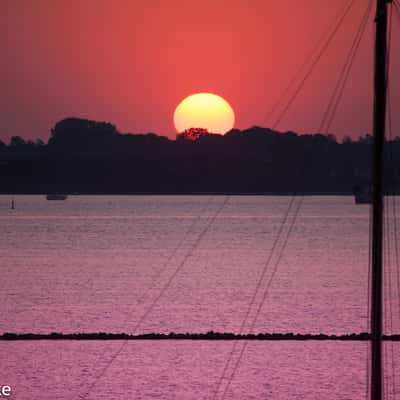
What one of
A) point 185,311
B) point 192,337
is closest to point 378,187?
point 192,337

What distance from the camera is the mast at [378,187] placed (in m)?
16.9

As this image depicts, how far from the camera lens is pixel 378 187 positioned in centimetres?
1728

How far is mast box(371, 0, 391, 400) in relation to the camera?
55.5ft

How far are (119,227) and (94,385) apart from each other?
450ft

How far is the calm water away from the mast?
830 cm

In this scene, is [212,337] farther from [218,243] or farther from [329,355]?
[218,243]

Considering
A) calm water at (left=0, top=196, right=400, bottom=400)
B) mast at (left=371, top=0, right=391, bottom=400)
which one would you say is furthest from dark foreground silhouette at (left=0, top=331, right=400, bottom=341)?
mast at (left=371, top=0, right=391, bottom=400)

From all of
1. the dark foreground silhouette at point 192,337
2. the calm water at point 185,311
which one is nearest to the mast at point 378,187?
the calm water at point 185,311

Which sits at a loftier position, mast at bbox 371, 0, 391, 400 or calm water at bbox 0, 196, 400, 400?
mast at bbox 371, 0, 391, 400

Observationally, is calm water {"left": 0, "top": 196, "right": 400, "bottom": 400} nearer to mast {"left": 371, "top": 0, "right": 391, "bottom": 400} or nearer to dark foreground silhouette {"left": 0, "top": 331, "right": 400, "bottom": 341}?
dark foreground silhouette {"left": 0, "top": 331, "right": 400, "bottom": 341}

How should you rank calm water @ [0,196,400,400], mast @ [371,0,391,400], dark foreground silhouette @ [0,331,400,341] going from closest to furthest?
mast @ [371,0,391,400] < calm water @ [0,196,400,400] < dark foreground silhouette @ [0,331,400,341]

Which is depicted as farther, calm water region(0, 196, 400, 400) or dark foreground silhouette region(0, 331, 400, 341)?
dark foreground silhouette region(0, 331, 400, 341)

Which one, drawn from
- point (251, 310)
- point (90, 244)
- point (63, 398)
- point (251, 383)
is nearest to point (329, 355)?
point (251, 383)

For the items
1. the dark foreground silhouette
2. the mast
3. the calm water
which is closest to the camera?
the mast
